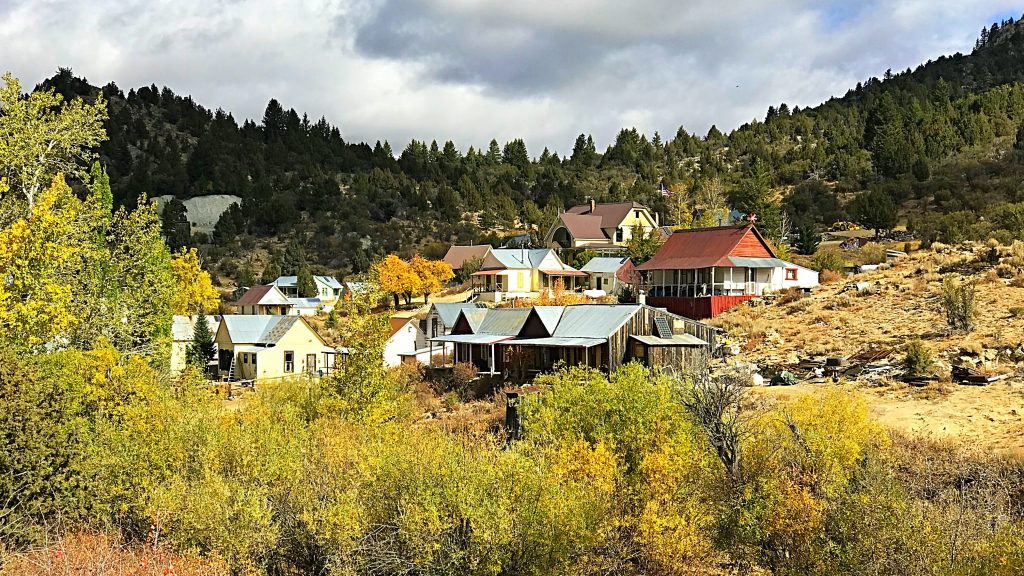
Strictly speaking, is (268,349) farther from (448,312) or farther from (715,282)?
(715,282)

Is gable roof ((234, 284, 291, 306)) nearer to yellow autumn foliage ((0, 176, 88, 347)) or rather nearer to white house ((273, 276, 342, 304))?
white house ((273, 276, 342, 304))

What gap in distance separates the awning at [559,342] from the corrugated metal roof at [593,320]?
1.25ft

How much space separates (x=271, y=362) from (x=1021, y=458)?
40062 millimetres

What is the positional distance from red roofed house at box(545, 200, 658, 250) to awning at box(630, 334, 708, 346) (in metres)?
41.2

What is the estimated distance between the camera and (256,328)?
52812mm

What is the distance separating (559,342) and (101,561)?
A: 25.0 meters

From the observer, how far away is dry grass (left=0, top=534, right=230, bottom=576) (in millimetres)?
14586

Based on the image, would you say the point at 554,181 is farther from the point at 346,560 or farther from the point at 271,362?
the point at 346,560

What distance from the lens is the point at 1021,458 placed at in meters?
20.8

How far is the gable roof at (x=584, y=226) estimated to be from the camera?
80.7 meters

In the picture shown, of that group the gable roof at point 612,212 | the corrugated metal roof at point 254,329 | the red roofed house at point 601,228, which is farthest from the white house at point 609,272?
the corrugated metal roof at point 254,329

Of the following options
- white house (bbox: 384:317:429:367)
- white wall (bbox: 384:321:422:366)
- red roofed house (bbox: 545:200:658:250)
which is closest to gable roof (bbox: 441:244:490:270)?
red roofed house (bbox: 545:200:658:250)

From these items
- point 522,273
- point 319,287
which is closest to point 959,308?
point 522,273

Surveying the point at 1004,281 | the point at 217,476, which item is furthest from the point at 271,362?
the point at 1004,281
